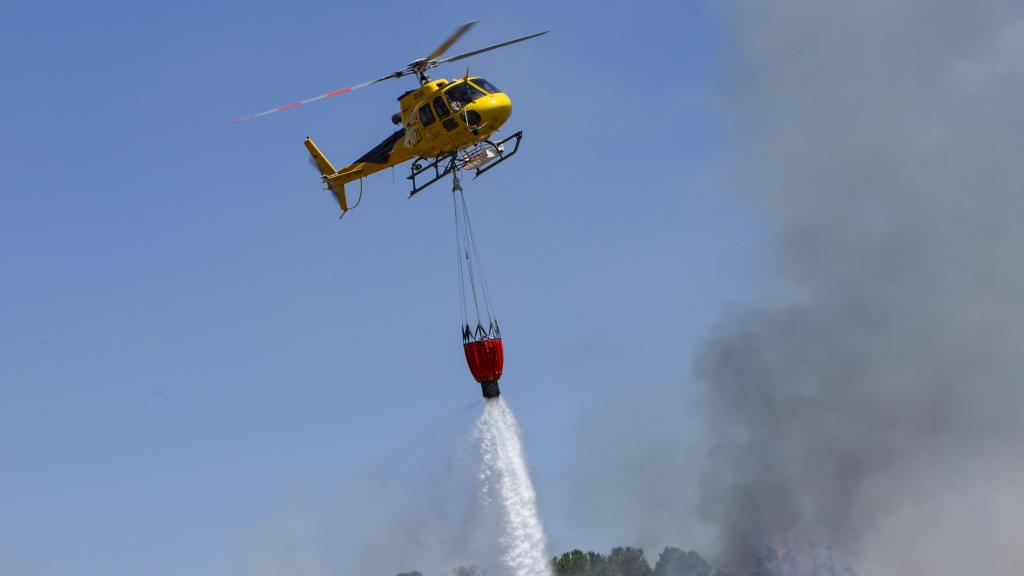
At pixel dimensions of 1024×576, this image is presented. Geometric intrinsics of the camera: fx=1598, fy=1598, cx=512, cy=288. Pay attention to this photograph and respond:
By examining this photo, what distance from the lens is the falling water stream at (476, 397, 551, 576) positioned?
191ft

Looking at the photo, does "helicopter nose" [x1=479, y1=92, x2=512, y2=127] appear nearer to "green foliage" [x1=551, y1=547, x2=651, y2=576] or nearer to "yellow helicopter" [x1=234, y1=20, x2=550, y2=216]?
"yellow helicopter" [x1=234, y1=20, x2=550, y2=216]

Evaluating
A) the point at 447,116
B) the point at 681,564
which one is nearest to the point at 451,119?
the point at 447,116

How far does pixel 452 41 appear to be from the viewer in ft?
173

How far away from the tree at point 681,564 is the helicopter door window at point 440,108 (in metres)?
32.0

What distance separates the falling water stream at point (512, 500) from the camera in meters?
58.2

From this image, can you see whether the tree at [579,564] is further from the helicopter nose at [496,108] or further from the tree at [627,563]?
the helicopter nose at [496,108]

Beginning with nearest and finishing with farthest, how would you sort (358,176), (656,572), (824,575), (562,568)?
(358,176) < (824,575) < (656,572) < (562,568)

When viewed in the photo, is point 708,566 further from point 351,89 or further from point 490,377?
point 351,89

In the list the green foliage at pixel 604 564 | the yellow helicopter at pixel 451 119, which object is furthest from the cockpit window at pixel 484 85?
the green foliage at pixel 604 564

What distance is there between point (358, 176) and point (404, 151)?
282 centimetres

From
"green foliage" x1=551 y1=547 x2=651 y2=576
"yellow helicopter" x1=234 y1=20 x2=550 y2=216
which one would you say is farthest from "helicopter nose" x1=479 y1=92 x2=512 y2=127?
"green foliage" x1=551 y1=547 x2=651 y2=576

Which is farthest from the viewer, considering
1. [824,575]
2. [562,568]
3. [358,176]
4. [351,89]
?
[562,568]

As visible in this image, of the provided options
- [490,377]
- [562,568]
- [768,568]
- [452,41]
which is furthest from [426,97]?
[562,568]

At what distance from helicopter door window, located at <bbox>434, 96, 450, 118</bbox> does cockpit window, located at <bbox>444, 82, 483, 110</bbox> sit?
26 cm
